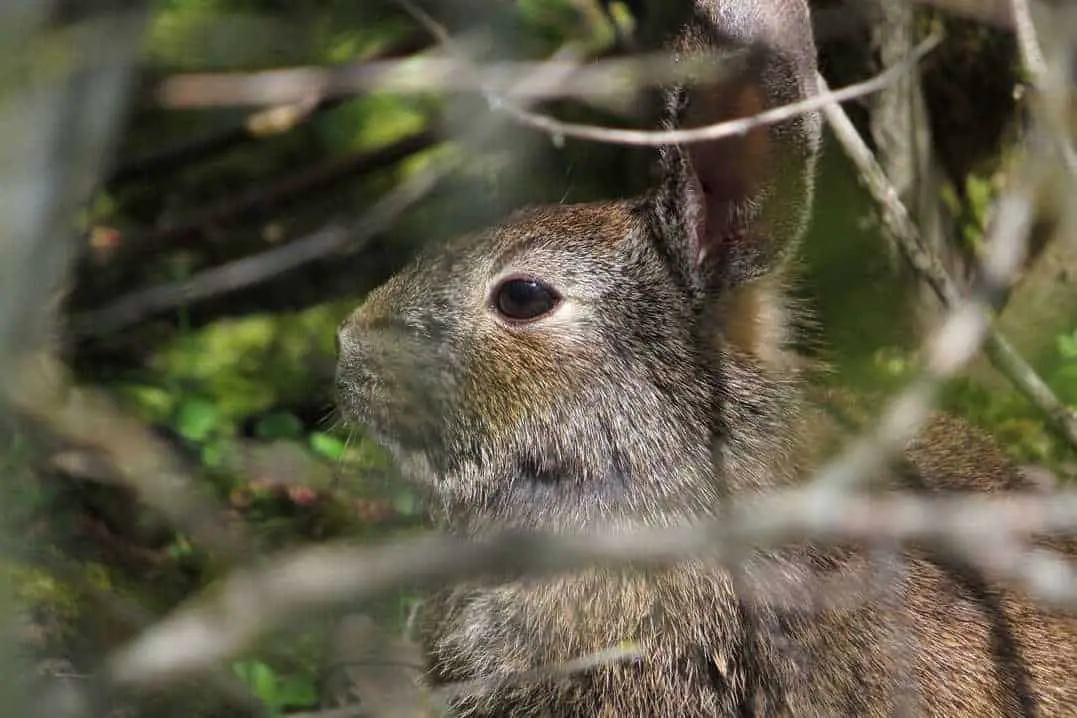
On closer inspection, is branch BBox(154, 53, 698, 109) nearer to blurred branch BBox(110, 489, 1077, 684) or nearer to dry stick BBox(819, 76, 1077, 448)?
dry stick BBox(819, 76, 1077, 448)

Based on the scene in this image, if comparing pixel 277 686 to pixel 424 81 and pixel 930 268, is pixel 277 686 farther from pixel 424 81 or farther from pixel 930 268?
pixel 424 81

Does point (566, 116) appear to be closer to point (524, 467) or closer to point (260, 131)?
point (260, 131)

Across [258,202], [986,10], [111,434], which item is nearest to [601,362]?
[111,434]

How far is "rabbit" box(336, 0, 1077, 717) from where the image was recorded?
2.98 m

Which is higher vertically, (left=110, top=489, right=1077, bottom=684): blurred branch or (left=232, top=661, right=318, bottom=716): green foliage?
(left=110, top=489, right=1077, bottom=684): blurred branch

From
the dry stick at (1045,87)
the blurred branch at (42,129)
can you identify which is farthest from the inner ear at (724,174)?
the blurred branch at (42,129)

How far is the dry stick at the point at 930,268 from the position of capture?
3582mm

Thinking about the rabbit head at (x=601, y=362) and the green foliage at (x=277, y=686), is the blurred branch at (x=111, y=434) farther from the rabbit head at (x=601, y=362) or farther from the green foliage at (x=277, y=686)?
the rabbit head at (x=601, y=362)

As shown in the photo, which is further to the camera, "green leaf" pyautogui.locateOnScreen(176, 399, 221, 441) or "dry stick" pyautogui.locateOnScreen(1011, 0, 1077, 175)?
"green leaf" pyautogui.locateOnScreen(176, 399, 221, 441)

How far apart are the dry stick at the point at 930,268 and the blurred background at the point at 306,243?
0.13 m

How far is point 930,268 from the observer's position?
12.5ft

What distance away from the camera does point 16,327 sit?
2.14 m

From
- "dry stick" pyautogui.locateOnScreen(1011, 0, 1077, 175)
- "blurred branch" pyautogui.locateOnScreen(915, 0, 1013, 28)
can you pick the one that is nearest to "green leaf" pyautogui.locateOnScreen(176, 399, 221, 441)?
"blurred branch" pyautogui.locateOnScreen(915, 0, 1013, 28)

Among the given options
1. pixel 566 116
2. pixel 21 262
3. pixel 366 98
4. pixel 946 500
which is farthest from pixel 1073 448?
pixel 366 98
